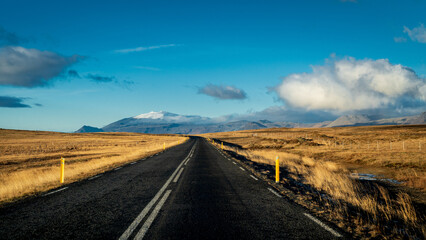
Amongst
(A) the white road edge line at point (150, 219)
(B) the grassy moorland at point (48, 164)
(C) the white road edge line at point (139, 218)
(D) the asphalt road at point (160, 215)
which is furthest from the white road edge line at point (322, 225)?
(B) the grassy moorland at point (48, 164)

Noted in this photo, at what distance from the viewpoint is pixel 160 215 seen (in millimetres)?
5789

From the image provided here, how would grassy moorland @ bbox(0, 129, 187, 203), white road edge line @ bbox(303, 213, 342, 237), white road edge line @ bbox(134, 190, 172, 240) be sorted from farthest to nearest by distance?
grassy moorland @ bbox(0, 129, 187, 203) → white road edge line @ bbox(303, 213, 342, 237) → white road edge line @ bbox(134, 190, 172, 240)

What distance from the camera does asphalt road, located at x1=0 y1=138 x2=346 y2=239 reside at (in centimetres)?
473

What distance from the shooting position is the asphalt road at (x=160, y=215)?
4730 millimetres

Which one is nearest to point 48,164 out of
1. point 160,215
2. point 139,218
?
point 139,218

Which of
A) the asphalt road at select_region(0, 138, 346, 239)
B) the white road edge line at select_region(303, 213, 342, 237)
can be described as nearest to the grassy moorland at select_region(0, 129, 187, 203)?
the asphalt road at select_region(0, 138, 346, 239)

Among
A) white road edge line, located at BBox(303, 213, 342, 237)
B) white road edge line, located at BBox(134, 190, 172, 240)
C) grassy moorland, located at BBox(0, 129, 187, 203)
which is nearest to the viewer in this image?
white road edge line, located at BBox(134, 190, 172, 240)

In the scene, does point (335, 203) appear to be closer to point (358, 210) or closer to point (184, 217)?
point (358, 210)

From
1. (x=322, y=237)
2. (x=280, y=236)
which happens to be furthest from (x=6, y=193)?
(x=322, y=237)

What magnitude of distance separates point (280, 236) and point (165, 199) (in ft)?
12.9

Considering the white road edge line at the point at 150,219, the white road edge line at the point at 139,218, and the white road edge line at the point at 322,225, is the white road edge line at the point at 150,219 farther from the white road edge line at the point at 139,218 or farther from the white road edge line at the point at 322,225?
the white road edge line at the point at 322,225

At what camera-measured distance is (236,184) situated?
981 centimetres

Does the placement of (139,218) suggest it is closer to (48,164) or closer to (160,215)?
(160,215)

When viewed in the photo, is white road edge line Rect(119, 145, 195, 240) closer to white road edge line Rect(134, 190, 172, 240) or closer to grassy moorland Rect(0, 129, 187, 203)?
white road edge line Rect(134, 190, 172, 240)
